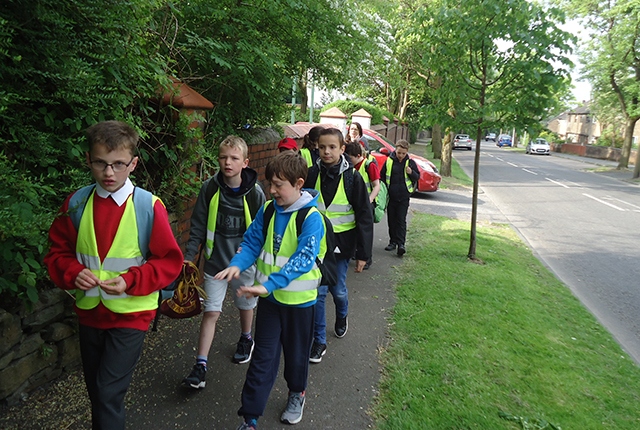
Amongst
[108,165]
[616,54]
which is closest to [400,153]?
[108,165]

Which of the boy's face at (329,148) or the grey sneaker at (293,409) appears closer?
the grey sneaker at (293,409)

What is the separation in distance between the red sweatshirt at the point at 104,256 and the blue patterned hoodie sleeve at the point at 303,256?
21.6 inches

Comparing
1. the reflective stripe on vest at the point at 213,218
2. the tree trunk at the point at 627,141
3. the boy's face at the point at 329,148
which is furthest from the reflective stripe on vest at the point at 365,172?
the tree trunk at the point at 627,141

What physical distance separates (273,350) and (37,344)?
150cm

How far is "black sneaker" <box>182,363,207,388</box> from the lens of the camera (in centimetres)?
321

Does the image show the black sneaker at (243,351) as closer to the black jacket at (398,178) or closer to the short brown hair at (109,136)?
the short brown hair at (109,136)

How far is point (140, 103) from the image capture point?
3.60 m

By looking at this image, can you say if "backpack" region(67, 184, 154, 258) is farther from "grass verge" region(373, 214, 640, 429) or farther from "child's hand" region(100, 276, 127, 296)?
"grass verge" region(373, 214, 640, 429)

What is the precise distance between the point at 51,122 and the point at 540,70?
5967 millimetres

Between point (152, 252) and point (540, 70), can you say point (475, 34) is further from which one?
point (152, 252)

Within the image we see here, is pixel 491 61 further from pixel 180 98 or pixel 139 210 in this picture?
pixel 139 210

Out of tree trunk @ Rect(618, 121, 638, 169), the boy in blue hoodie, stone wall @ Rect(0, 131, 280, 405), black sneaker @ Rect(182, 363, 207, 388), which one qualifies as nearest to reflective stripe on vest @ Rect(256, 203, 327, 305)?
the boy in blue hoodie

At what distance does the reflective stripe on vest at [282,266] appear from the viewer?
2.80 meters

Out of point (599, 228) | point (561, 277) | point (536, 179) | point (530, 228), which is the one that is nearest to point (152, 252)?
point (561, 277)
